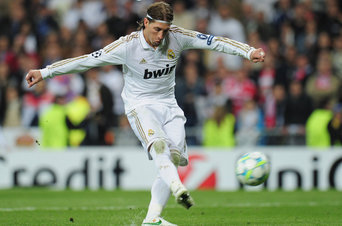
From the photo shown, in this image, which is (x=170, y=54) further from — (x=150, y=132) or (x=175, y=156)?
(x=175, y=156)

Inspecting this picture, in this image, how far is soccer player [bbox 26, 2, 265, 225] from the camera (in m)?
7.68

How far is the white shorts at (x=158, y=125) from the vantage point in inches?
303

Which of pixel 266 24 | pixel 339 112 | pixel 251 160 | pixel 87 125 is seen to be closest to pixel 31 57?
pixel 87 125

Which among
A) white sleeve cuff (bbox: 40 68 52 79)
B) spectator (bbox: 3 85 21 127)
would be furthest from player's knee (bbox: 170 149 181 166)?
spectator (bbox: 3 85 21 127)

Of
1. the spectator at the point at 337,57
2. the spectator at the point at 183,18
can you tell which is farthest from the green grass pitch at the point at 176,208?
the spectator at the point at 183,18

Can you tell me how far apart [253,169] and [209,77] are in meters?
9.20

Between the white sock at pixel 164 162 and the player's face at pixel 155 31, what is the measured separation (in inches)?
43.2

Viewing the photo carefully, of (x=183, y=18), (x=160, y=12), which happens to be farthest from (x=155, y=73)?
(x=183, y=18)

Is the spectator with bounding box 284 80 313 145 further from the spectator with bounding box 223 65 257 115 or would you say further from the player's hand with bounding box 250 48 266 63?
the player's hand with bounding box 250 48 266 63

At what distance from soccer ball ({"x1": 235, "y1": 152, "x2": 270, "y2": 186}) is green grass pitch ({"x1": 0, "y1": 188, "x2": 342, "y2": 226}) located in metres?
0.49

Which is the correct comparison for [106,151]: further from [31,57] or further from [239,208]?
[239,208]

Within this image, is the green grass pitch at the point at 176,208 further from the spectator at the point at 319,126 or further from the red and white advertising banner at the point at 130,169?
the spectator at the point at 319,126

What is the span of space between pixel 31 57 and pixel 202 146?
18.2 ft

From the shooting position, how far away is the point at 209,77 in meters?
17.9
